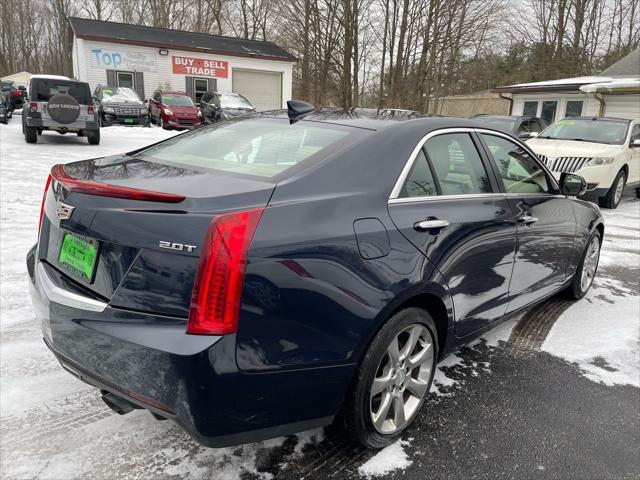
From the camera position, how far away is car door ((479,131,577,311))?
3309 millimetres

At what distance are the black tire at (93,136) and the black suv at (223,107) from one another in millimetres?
6856

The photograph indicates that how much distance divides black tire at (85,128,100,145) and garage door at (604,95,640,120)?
58.3 ft

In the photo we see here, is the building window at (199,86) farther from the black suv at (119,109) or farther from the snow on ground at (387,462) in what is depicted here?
Answer: the snow on ground at (387,462)

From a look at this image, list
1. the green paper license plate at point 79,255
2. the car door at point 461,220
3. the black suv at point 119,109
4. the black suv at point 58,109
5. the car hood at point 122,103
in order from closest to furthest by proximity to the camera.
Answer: the green paper license plate at point 79,255 → the car door at point 461,220 → the black suv at point 58,109 → the black suv at point 119,109 → the car hood at point 122,103

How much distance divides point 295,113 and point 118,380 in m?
1.81

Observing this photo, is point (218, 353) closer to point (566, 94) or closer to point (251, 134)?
point (251, 134)

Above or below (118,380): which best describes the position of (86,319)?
above

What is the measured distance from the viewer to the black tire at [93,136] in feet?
45.9

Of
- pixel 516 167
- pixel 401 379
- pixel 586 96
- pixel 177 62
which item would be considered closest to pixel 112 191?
pixel 401 379

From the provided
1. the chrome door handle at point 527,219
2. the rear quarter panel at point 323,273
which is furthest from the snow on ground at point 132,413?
the chrome door handle at point 527,219

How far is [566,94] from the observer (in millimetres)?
21484

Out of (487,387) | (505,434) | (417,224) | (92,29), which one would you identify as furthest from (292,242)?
(92,29)

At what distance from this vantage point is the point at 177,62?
2759 cm

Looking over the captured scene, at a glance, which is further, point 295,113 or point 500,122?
point 500,122
